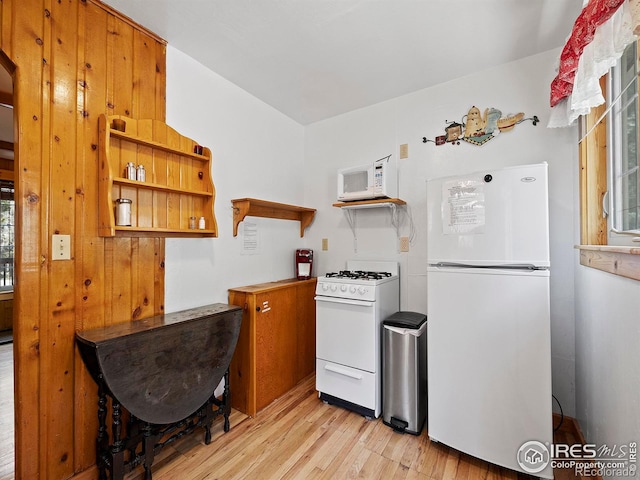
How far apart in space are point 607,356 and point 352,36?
230 centimetres

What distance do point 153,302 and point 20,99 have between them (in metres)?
1.25

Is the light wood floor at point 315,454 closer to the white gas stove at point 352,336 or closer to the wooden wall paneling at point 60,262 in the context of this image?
the white gas stove at point 352,336

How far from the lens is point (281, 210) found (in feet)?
9.76

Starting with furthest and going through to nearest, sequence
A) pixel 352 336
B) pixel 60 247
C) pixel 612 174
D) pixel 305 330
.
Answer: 1. pixel 305 330
2. pixel 352 336
3. pixel 612 174
4. pixel 60 247

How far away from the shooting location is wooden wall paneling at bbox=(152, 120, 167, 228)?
1890 millimetres

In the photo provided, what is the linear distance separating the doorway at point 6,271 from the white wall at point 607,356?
9.22 ft

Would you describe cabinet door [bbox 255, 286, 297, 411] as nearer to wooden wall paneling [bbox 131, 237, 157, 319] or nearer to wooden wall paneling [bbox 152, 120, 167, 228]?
wooden wall paneling [bbox 131, 237, 157, 319]

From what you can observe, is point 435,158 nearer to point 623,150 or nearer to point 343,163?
point 343,163

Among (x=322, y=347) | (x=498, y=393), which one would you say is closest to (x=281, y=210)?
(x=322, y=347)

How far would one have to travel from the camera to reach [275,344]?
7.95ft

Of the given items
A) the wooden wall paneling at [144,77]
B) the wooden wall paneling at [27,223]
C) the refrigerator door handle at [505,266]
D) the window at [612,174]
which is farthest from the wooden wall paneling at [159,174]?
the window at [612,174]

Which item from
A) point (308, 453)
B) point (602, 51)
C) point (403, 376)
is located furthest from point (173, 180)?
point (602, 51)

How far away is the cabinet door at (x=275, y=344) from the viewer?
2.27 m

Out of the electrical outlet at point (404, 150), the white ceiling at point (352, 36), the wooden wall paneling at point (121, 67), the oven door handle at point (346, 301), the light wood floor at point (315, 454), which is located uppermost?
the white ceiling at point (352, 36)
